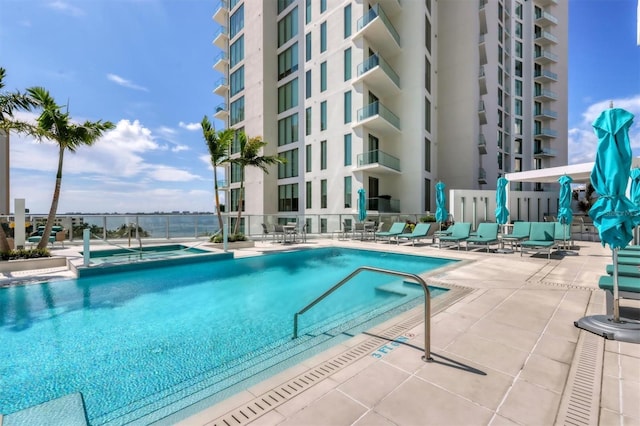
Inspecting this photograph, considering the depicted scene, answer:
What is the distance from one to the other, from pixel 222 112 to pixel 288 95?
31.1 feet

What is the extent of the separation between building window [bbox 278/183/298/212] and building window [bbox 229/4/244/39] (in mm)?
16604

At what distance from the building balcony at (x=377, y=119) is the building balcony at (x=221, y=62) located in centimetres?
2009

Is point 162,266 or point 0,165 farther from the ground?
point 0,165

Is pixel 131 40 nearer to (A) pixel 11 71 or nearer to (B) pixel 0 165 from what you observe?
(A) pixel 11 71

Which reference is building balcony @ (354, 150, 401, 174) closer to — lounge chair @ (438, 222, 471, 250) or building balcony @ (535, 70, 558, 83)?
lounge chair @ (438, 222, 471, 250)

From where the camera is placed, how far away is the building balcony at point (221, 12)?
102 ft

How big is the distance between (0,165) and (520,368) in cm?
2334

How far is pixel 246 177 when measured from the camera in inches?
1046

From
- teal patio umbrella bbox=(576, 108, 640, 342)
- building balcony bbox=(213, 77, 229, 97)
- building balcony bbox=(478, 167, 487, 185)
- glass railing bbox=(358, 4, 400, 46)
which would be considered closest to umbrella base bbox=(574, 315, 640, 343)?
teal patio umbrella bbox=(576, 108, 640, 342)

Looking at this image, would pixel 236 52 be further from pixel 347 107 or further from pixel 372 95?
pixel 372 95

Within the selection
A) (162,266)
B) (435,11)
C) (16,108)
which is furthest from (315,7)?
(162,266)

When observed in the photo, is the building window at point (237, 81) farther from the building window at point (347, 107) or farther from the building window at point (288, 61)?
the building window at point (347, 107)

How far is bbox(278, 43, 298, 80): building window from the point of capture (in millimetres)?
24219

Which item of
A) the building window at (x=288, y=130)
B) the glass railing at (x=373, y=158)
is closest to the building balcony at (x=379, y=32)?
the glass railing at (x=373, y=158)
